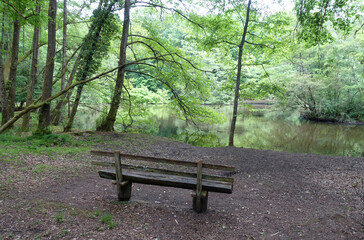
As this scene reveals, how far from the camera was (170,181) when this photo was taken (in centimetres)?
407

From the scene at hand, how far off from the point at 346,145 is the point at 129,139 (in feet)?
45.3

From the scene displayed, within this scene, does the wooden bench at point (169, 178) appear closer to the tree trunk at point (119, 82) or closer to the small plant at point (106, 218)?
the small plant at point (106, 218)

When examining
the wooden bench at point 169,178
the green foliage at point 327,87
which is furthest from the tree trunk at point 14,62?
the green foliage at point 327,87

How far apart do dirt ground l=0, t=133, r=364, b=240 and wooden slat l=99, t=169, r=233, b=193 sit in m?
0.48

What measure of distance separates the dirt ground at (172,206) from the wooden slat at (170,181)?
48 centimetres

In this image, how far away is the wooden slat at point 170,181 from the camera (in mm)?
3938

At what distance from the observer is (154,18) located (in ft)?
41.6

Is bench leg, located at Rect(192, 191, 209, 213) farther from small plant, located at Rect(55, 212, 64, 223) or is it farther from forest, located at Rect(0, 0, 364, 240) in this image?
small plant, located at Rect(55, 212, 64, 223)

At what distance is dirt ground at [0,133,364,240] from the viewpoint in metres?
3.32

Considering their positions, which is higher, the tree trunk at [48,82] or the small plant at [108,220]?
the tree trunk at [48,82]

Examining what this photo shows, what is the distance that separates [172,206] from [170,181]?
24.5 inches

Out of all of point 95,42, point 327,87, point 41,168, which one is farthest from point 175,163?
point 327,87

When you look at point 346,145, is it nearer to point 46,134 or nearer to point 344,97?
point 344,97

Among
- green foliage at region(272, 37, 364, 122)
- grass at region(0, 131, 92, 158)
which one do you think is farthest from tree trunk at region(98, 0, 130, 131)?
green foliage at region(272, 37, 364, 122)
